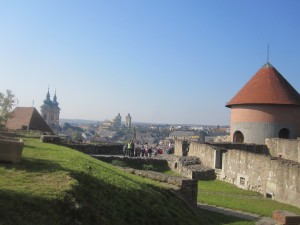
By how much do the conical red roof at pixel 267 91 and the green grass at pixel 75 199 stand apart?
2426 cm

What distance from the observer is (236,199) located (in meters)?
17.8

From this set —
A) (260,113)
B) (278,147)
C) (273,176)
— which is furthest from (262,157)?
(260,113)

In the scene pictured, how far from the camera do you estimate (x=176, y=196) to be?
36.4 feet

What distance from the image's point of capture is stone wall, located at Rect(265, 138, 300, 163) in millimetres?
26337

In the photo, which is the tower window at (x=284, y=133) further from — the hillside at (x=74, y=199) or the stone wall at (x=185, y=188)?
the hillside at (x=74, y=199)

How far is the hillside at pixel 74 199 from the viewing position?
597 centimetres

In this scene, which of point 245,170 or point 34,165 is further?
point 245,170

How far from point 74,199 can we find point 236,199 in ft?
40.5

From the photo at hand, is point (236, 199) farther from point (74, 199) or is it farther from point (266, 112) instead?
point (266, 112)

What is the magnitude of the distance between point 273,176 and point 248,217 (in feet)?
17.6

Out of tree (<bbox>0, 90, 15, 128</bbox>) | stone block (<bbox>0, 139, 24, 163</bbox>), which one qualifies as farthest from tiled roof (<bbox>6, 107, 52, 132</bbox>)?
stone block (<bbox>0, 139, 24, 163</bbox>)

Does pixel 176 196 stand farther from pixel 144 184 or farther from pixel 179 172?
pixel 179 172

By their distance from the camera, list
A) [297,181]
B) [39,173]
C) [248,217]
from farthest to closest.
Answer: [297,181] → [248,217] → [39,173]

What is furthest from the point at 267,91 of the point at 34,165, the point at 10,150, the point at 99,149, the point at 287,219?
the point at 10,150
